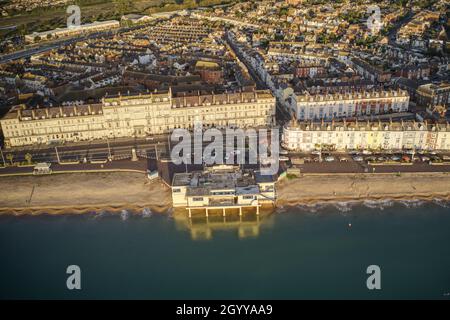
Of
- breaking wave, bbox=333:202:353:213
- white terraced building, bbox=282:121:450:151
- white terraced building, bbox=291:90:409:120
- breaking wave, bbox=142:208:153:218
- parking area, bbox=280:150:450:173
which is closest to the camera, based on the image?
breaking wave, bbox=333:202:353:213

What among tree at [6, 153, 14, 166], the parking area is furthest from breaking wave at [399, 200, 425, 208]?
tree at [6, 153, 14, 166]

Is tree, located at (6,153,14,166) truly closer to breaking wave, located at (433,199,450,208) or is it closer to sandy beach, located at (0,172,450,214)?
sandy beach, located at (0,172,450,214)

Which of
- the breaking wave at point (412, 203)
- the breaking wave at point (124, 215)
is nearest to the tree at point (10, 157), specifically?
the breaking wave at point (124, 215)

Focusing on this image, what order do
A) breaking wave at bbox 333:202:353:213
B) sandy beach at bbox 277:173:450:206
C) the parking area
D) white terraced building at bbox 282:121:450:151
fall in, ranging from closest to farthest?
breaking wave at bbox 333:202:353:213, sandy beach at bbox 277:173:450:206, the parking area, white terraced building at bbox 282:121:450:151

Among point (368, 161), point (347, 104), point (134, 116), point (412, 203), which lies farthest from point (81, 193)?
point (347, 104)

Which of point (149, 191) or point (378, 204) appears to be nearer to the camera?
point (378, 204)

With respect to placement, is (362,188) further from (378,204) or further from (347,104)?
(347,104)
